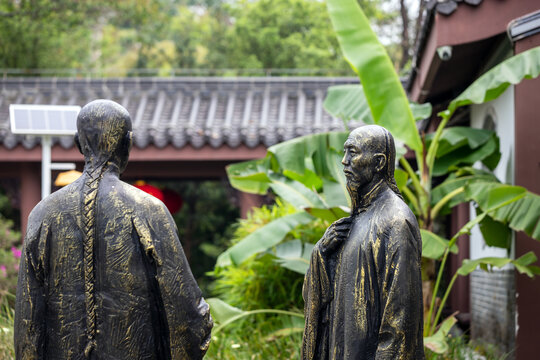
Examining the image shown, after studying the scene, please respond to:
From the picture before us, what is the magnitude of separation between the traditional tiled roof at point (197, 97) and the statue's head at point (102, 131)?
915 centimetres

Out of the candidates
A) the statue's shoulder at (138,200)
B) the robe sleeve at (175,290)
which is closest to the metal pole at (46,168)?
the statue's shoulder at (138,200)

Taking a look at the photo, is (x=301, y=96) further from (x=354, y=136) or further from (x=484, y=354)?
(x=354, y=136)

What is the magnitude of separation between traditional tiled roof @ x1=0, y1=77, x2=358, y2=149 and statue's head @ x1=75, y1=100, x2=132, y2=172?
9.15m

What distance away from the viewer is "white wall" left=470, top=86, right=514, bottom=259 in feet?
27.8

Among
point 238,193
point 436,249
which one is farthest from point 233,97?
point 436,249

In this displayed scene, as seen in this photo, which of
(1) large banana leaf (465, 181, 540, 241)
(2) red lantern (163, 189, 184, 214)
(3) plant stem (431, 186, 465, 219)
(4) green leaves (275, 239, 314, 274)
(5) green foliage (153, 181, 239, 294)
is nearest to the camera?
(1) large banana leaf (465, 181, 540, 241)

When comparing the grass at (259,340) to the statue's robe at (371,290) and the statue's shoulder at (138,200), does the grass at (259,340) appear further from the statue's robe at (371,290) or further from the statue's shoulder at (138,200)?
the statue's shoulder at (138,200)

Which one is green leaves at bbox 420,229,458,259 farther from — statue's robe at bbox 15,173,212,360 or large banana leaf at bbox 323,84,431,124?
statue's robe at bbox 15,173,212,360

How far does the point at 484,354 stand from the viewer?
8.47 metres

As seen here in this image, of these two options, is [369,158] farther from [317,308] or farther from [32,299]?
[32,299]

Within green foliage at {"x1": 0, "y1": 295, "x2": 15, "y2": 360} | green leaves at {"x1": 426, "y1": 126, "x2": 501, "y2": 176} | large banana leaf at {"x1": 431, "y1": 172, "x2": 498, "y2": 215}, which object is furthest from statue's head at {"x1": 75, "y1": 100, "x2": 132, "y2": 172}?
green leaves at {"x1": 426, "y1": 126, "x2": 501, "y2": 176}

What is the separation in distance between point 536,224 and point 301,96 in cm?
802

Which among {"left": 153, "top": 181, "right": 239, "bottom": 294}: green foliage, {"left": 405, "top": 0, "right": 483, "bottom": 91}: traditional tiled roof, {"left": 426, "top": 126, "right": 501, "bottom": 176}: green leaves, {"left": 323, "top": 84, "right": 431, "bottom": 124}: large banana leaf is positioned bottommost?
{"left": 153, "top": 181, "right": 239, "bottom": 294}: green foliage

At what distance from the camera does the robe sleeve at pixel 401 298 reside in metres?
3.70
